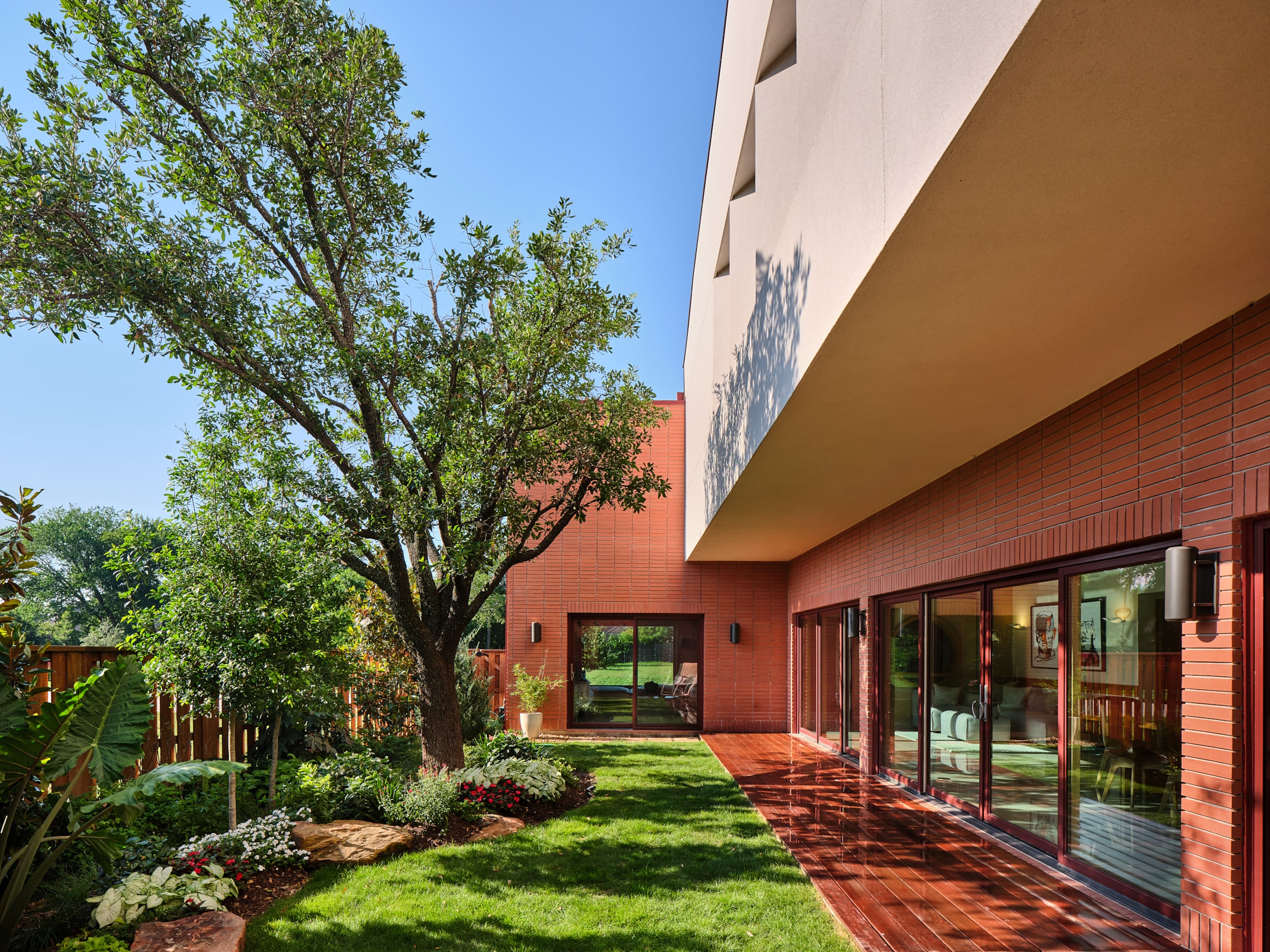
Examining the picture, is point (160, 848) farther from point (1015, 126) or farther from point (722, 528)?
point (722, 528)

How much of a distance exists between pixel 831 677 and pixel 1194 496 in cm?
852

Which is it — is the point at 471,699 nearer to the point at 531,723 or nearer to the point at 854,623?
the point at 531,723

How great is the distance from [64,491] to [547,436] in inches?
2047

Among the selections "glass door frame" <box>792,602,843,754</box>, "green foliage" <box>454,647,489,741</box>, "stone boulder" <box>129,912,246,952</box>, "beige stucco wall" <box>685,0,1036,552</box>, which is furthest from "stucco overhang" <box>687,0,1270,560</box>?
"green foliage" <box>454,647,489,741</box>

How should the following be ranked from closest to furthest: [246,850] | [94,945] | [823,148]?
[94,945] → [823,148] → [246,850]

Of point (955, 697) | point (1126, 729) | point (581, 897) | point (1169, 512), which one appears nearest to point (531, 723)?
point (955, 697)

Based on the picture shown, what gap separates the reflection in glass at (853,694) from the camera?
35.6 ft

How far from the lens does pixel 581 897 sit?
529 cm

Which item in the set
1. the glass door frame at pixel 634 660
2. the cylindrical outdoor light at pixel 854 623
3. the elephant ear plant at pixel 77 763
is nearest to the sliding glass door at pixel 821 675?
the cylindrical outdoor light at pixel 854 623

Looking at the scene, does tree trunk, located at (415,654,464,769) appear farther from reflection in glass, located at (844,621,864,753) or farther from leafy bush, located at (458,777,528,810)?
reflection in glass, located at (844,621,864,753)

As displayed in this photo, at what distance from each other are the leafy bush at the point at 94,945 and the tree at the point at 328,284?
358 cm

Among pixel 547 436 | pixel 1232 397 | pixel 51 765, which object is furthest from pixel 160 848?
pixel 1232 397

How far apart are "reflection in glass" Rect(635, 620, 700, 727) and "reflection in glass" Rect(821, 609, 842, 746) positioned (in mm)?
2780

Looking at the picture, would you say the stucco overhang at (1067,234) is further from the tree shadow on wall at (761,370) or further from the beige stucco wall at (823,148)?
the tree shadow on wall at (761,370)
